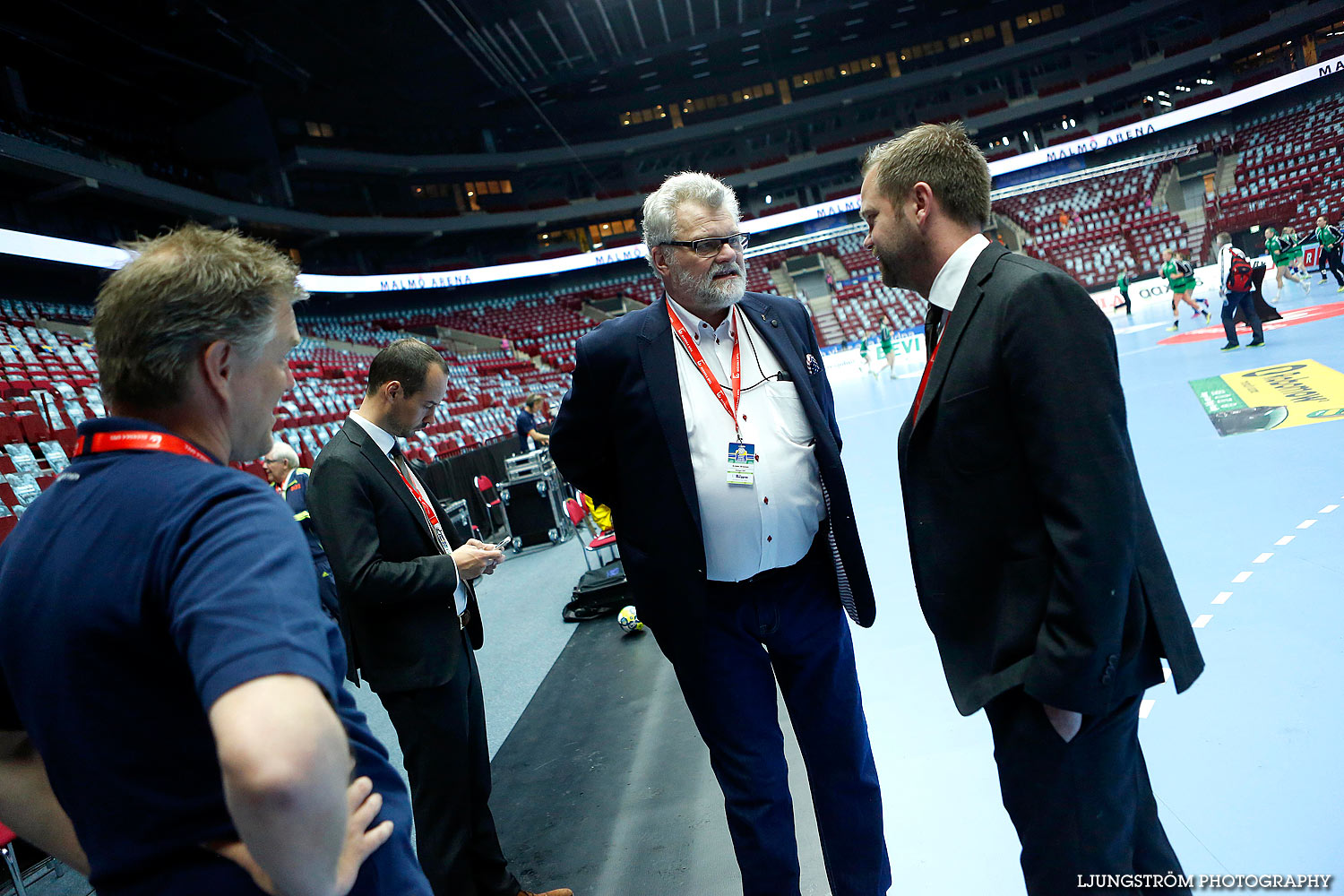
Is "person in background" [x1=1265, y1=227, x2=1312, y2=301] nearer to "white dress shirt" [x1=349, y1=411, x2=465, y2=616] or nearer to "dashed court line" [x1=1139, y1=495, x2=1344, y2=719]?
"dashed court line" [x1=1139, y1=495, x2=1344, y2=719]

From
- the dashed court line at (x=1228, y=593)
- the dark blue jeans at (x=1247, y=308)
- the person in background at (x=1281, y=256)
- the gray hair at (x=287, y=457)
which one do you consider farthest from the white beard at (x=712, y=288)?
the person in background at (x=1281, y=256)

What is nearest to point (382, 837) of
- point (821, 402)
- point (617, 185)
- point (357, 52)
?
point (821, 402)

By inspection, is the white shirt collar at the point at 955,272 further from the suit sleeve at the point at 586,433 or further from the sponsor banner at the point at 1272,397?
the sponsor banner at the point at 1272,397

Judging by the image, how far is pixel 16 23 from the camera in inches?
608

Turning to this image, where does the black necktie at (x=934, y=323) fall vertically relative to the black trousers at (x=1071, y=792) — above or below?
above

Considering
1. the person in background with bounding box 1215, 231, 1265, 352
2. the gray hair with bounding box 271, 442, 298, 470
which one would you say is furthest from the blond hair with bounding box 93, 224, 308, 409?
the person in background with bounding box 1215, 231, 1265, 352

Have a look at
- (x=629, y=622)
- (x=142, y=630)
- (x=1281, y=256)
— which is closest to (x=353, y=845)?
(x=142, y=630)

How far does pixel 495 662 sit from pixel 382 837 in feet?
13.0

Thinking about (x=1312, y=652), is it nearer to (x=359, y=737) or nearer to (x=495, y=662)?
(x=359, y=737)

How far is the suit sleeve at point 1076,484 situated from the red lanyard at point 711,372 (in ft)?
2.58

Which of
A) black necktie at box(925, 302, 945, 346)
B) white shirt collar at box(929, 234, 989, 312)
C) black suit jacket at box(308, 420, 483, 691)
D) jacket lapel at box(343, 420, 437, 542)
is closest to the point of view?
white shirt collar at box(929, 234, 989, 312)

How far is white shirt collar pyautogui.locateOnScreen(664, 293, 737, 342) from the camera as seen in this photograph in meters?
1.94

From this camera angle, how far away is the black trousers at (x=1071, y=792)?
1226 millimetres

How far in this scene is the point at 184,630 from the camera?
67 centimetres
